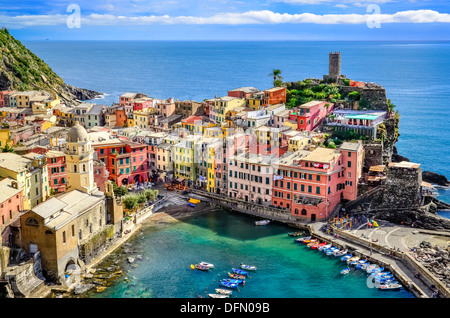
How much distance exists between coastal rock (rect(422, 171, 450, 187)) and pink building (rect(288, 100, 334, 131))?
11.5 m

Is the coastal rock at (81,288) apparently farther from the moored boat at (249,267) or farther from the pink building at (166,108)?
the pink building at (166,108)

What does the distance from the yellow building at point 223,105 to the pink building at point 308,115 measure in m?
7.29

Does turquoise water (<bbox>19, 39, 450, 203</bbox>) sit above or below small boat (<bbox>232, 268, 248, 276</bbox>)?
above

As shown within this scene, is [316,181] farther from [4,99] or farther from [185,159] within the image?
[4,99]

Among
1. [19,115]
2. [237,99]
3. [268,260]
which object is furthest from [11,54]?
[268,260]

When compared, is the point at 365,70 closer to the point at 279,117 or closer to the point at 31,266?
the point at 279,117

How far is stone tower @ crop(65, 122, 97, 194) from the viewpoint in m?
33.8

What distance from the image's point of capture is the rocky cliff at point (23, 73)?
7694 centimetres

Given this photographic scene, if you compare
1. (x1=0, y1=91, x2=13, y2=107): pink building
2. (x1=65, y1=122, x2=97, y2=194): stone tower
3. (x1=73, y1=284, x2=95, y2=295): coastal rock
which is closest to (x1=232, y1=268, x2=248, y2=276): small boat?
(x1=73, y1=284, x2=95, y2=295): coastal rock

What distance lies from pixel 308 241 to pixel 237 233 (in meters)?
5.21

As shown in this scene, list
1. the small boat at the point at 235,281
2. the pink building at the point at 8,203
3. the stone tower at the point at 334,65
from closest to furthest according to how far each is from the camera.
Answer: the small boat at the point at 235,281 < the pink building at the point at 8,203 < the stone tower at the point at 334,65

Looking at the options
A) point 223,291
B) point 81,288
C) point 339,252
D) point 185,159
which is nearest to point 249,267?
point 223,291

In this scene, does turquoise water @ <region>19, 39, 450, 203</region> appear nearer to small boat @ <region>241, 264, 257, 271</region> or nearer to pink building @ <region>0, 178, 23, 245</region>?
small boat @ <region>241, 264, 257, 271</region>

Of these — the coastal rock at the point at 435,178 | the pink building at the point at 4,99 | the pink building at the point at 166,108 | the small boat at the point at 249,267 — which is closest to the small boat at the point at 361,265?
the small boat at the point at 249,267
